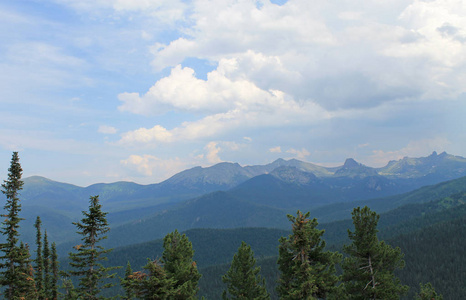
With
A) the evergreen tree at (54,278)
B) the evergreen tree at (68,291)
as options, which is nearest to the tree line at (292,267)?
the evergreen tree at (68,291)

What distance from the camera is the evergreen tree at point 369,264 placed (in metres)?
30.1

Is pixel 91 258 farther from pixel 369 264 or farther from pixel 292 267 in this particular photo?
pixel 369 264

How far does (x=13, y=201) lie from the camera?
35312mm

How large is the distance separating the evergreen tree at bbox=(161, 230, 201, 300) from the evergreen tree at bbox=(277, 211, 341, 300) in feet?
29.3

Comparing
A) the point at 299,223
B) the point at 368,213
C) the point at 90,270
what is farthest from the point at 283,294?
the point at 90,270

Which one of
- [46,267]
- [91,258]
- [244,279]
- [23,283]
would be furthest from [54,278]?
[244,279]

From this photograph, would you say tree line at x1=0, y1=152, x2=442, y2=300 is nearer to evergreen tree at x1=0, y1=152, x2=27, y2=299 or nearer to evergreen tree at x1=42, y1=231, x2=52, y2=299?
evergreen tree at x1=0, y1=152, x2=27, y2=299

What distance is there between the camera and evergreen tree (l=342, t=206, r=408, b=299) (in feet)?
98.8

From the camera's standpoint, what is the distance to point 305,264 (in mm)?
28688

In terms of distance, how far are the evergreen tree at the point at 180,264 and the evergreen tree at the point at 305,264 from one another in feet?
29.3

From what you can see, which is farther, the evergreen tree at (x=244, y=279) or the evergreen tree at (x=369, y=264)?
the evergreen tree at (x=244, y=279)

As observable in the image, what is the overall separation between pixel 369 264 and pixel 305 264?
22.7 feet

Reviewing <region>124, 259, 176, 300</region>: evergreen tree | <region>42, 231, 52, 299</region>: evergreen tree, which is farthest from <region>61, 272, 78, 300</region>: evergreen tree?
<region>124, 259, 176, 300</region>: evergreen tree

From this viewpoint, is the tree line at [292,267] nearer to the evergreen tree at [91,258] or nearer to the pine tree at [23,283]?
the evergreen tree at [91,258]
